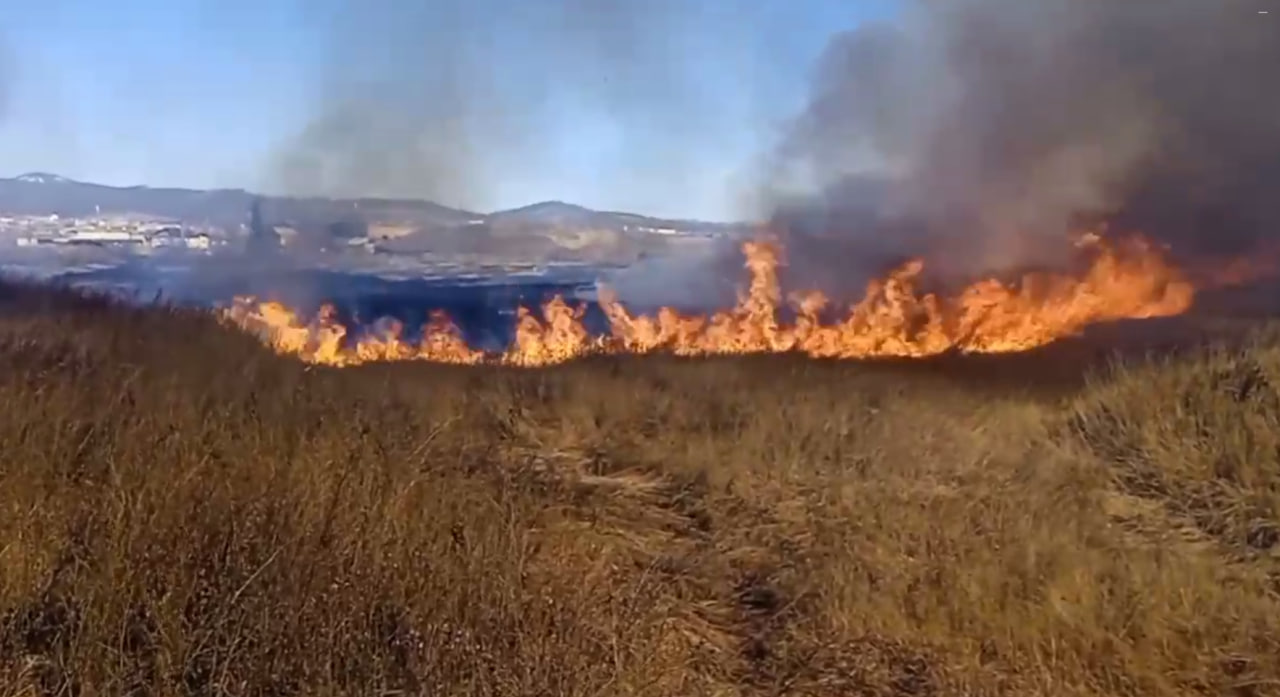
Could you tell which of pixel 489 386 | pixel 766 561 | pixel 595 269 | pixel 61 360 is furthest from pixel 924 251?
pixel 61 360

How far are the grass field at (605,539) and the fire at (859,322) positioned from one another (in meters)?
3.66

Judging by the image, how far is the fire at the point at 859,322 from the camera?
461 inches

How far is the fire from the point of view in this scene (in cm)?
1170

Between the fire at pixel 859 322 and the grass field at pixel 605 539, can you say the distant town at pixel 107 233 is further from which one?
the grass field at pixel 605 539

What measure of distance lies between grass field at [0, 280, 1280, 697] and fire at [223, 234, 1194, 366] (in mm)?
3659

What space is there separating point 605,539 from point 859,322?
7.94 meters

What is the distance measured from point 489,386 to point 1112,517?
4.73 m

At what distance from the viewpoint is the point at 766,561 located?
17.2ft

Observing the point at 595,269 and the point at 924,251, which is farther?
the point at 595,269

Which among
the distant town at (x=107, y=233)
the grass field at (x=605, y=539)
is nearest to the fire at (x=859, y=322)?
the distant town at (x=107, y=233)

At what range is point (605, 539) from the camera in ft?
16.9

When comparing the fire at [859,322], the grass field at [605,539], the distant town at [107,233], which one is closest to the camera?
the grass field at [605,539]

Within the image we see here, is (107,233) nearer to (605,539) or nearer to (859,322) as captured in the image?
(859,322)

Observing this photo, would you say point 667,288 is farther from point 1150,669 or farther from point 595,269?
point 1150,669
